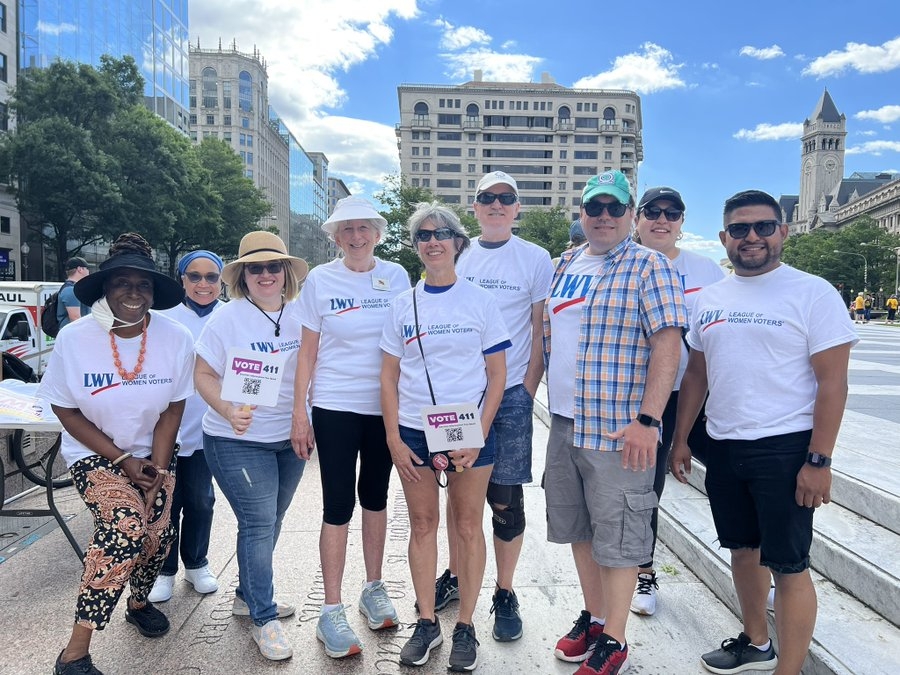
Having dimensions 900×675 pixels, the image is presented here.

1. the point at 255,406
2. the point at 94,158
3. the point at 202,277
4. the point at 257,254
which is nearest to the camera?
the point at 255,406

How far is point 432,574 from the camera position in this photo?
291 cm

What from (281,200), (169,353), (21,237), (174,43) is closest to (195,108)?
(281,200)

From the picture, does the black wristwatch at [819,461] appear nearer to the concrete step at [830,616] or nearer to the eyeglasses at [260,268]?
the concrete step at [830,616]

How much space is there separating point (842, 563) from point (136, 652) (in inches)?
143

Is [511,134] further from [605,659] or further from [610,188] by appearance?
[605,659]

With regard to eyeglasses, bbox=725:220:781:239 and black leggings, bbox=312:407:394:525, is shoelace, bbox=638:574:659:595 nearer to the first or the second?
black leggings, bbox=312:407:394:525

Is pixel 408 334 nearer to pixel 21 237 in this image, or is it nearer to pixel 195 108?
pixel 21 237

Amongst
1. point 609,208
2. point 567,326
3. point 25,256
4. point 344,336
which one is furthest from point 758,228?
point 25,256

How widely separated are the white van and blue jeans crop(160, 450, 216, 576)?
8.15m

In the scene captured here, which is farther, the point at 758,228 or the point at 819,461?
the point at 758,228

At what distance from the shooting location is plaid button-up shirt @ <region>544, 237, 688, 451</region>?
2590mm

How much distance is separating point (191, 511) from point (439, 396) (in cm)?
190

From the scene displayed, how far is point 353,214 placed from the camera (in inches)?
122

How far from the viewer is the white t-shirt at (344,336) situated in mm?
2963
